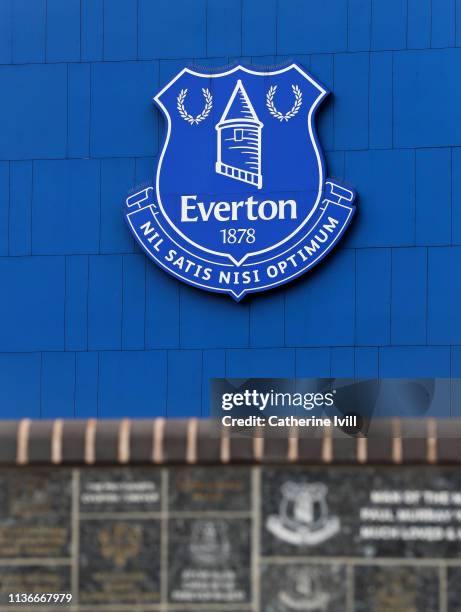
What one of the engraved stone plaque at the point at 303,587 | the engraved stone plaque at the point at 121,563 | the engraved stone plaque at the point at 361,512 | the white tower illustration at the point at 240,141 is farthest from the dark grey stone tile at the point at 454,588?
the white tower illustration at the point at 240,141

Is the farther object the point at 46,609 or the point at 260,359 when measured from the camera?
the point at 260,359

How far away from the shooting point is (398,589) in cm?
1002

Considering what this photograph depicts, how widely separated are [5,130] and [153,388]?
4.07 m

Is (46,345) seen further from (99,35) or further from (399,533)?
(399,533)

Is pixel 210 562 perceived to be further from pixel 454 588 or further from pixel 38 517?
pixel 454 588

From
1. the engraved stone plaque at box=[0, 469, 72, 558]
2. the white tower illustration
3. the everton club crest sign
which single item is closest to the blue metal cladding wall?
the everton club crest sign

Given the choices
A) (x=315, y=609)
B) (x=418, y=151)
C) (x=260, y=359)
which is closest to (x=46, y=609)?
(x=315, y=609)

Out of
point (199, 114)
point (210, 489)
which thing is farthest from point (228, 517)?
point (199, 114)

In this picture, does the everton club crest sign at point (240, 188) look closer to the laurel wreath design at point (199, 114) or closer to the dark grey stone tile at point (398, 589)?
the laurel wreath design at point (199, 114)

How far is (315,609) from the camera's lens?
1011 cm

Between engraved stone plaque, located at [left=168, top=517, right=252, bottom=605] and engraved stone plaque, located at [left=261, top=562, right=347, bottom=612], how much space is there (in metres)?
0.14

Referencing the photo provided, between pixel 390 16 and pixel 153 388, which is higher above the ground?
pixel 390 16

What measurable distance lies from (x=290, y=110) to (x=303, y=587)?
10.4m

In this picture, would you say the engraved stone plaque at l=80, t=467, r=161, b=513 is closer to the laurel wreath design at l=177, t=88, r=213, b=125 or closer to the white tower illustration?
the white tower illustration
